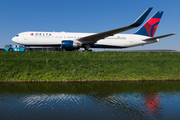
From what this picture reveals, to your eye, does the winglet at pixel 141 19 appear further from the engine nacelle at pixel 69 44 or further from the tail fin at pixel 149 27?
the tail fin at pixel 149 27

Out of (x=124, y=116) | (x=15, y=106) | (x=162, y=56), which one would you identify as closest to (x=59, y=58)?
(x=15, y=106)

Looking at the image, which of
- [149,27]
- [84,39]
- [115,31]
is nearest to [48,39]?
[84,39]

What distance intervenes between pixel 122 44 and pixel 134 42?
9.74 feet

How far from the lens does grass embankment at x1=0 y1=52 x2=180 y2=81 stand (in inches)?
669

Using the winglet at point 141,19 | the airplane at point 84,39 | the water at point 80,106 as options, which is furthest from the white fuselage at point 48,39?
the water at point 80,106

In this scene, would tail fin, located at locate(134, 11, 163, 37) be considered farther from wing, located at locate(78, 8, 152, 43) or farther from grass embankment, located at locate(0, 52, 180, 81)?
wing, located at locate(78, 8, 152, 43)

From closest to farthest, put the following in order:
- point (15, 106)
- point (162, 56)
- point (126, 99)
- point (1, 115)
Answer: point (1, 115), point (15, 106), point (126, 99), point (162, 56)

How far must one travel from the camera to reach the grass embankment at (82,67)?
55.7ft

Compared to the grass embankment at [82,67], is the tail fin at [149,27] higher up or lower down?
higher up

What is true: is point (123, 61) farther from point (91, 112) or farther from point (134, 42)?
point (91, 112)

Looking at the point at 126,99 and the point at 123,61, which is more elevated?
the point at 123,61

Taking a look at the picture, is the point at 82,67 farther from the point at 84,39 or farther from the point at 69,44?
the point at 84,39

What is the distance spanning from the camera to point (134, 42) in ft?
97.0

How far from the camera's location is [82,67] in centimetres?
1831
